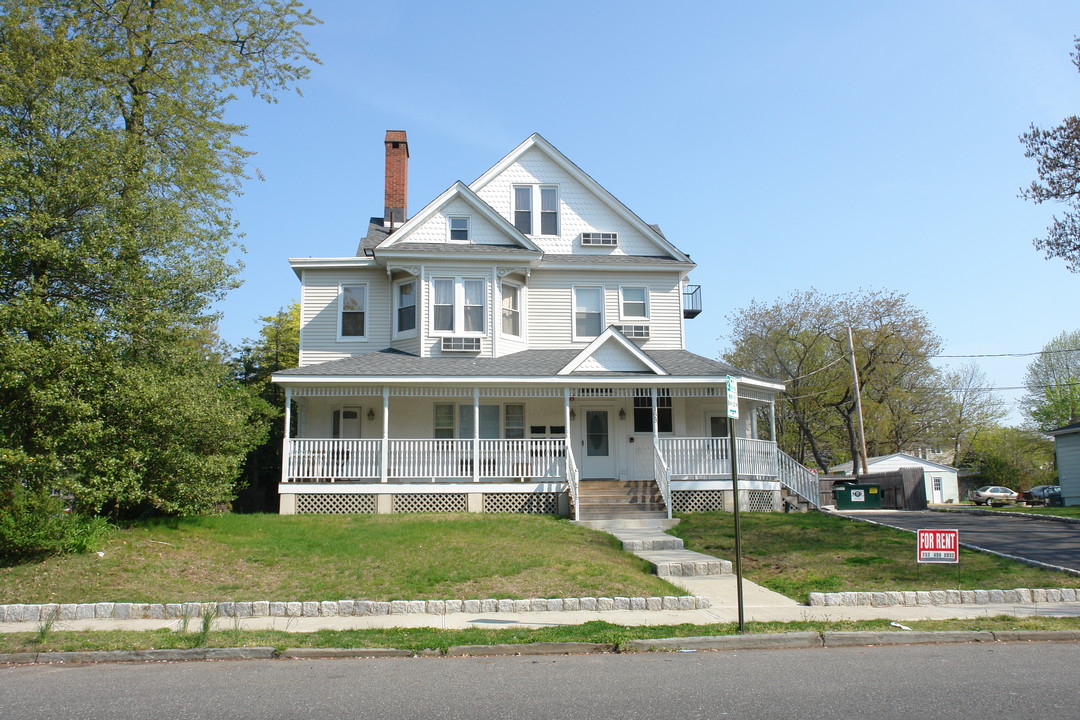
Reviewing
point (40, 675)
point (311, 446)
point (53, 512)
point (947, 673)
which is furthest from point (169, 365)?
point (947, 673)

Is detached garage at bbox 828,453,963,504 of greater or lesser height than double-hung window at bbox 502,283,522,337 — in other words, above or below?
below

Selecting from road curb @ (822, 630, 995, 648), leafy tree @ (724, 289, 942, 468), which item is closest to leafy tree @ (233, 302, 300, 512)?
road curb @ (822, 630, 995, 648)

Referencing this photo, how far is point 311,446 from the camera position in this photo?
19.6 meters

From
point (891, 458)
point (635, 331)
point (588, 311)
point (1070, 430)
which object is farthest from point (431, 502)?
point (891, 458)

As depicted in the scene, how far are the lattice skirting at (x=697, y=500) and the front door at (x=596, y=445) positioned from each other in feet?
7.70

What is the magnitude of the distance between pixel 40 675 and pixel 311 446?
12.2 meters

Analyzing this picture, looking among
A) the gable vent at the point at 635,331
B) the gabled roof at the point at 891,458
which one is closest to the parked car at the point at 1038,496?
the gabled roof at the point at 891,458

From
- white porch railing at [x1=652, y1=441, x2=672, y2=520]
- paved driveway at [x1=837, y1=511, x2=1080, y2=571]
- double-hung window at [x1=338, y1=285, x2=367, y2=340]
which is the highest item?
double-hung window at [x1=338, y1=285, x2=367, y2=340]

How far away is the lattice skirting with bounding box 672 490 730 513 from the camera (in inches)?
787

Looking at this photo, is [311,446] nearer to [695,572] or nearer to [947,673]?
[695,572]

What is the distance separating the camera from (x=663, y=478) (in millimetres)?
19047

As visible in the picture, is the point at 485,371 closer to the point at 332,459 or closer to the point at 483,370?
the point at 483,370

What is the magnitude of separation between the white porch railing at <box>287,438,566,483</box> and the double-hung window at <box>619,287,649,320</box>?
5.43 m

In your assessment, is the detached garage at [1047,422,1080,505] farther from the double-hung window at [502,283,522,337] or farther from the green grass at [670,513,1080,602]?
the double-hung window at [502,283,522,337]
